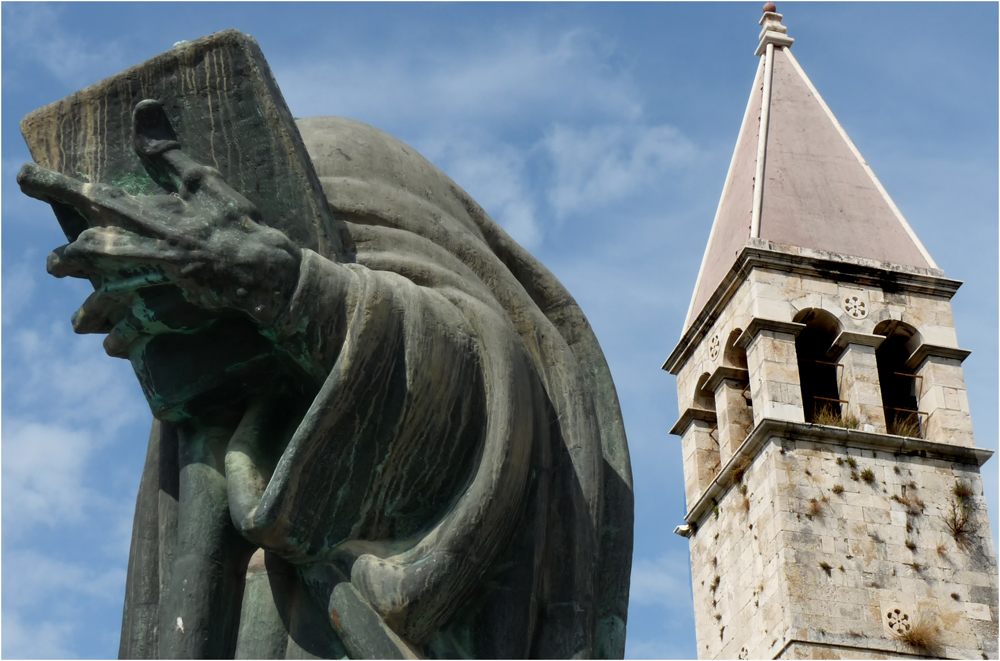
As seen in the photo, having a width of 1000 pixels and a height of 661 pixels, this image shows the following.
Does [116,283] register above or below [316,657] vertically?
above

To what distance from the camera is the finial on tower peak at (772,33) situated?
35062mm

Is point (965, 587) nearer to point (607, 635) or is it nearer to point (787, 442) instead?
point (787, 442)

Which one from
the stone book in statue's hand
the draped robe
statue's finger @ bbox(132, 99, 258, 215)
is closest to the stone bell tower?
the draped robe

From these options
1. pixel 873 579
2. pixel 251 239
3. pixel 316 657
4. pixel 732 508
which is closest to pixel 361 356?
pixel 251 239

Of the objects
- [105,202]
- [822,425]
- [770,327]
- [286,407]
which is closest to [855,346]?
[770,327]

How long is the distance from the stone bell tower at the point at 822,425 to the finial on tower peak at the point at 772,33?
1.69 meters

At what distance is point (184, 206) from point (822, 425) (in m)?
26.4

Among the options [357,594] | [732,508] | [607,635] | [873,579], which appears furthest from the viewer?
[732,508]

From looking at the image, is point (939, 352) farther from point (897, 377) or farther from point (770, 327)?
point (770, 327)

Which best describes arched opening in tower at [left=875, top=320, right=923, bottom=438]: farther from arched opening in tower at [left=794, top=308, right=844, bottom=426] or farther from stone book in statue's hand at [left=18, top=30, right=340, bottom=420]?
stone book in statue's hand at [left=18, top=30, right=340, bottom=420]

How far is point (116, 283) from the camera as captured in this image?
3.18 metres

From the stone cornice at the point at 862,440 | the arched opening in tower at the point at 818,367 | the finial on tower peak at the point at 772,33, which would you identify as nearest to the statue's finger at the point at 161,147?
the stone cornice at the point at 862,440

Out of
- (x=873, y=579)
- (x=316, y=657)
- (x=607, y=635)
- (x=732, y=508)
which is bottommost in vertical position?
(x=316, y=657)

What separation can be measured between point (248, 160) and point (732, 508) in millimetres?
27317
